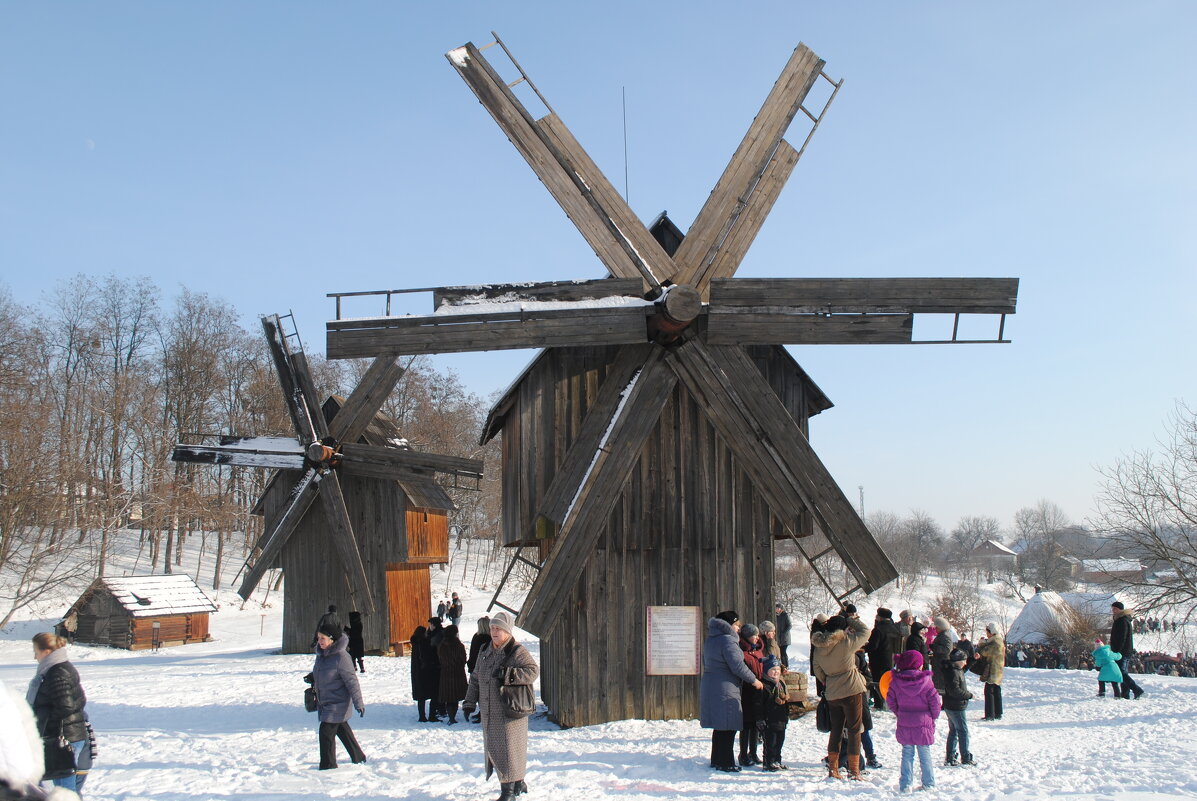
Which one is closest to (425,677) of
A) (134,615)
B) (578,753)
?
(578,753)

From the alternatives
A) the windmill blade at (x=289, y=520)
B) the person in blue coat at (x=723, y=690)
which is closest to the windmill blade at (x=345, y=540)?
the windmill blade at (x=289, y=520)

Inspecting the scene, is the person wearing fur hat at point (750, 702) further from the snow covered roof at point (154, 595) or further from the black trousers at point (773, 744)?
the snow covered roof at point (154, 595)

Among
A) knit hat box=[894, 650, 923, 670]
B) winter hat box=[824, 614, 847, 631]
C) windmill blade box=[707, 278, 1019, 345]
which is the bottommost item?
knit hat box=[894, 650, 923, 670]

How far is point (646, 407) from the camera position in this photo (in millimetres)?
11492

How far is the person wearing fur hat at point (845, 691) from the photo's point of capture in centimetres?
851

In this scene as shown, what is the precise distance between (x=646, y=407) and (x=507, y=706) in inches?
199

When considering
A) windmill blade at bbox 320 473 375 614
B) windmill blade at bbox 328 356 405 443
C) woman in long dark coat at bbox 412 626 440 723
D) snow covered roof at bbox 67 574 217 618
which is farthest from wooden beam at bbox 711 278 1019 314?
snow covered roof at bbox 67 574 217 618

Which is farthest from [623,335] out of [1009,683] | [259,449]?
[259,449]

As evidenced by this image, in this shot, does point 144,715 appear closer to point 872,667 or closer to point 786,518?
point 786,518


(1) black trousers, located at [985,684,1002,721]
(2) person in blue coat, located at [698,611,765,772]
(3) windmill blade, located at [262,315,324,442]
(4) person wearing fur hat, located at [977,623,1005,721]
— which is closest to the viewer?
(2) person in blue coat, located at [698,611,765,772]

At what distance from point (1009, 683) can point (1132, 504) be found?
12.2 m

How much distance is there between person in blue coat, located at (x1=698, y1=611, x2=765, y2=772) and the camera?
8711mm

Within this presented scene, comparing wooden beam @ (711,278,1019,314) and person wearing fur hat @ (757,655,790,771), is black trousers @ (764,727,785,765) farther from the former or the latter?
wooden beam @ (711,278,1019,314)

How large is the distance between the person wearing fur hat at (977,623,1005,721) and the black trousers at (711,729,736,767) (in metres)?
5.40
